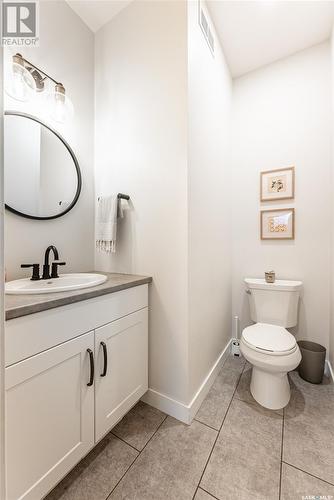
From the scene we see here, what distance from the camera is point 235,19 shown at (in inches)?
65.8

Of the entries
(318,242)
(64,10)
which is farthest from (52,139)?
(318,242)

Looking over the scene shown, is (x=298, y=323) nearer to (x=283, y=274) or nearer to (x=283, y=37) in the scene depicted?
(x=283, y=274)

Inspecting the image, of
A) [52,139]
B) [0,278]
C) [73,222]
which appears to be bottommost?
[0,278]

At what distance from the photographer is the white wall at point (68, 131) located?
1.30 meters

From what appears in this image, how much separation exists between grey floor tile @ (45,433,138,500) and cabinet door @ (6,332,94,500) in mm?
120

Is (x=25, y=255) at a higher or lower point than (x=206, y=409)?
higher

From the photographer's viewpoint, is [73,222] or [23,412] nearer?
[23,412]

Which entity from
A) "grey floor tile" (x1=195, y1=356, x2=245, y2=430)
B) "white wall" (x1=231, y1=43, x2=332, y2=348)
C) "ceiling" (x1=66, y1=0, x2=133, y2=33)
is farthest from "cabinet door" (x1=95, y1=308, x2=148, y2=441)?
"ceiling" (x1=66, y1=0, x2=133, y2=33)

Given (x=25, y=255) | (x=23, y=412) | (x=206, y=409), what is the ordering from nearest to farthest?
(x=23, y=412) < (x=25, y=255) < (x=206, y=409)

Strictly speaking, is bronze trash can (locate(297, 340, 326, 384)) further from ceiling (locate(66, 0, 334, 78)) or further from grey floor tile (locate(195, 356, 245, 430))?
ceiling (locate(66, 0, 334, 78))

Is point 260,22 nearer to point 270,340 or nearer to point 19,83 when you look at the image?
point 19,83

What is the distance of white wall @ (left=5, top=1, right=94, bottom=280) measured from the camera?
1297 millimetres

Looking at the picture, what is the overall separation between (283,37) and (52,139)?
6.76 feet

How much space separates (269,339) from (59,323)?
4.37ft
